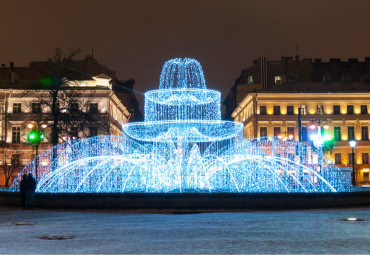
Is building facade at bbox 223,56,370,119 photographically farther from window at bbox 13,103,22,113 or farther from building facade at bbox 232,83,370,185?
window at bbox 13,103,22,113

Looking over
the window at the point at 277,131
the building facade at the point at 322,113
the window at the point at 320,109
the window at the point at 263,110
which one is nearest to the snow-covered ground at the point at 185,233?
the window at the point at 277,131

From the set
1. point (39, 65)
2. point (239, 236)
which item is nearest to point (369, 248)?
point (239, 236)

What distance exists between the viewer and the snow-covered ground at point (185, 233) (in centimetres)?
979

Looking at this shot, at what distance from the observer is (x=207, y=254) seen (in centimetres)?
910

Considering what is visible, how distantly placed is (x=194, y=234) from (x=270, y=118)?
5981 centimetres

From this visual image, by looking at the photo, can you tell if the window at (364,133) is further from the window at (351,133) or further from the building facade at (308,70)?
the building facade at (308,70)

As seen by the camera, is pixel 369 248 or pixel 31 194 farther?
pixel 31 194

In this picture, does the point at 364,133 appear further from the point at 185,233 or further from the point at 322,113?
the point at 185,233

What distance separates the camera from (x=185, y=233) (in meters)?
12.0

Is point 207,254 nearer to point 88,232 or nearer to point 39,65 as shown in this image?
point 88,232

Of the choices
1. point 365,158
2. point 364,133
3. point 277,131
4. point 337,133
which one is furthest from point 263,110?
point 365,158

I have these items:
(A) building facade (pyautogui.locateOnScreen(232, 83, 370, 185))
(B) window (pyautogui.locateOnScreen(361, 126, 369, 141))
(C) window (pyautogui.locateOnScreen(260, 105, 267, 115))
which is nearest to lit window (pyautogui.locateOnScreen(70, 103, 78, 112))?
(A) building facade (pyautogui.locateOnScreen(232, 83, 370, 185))

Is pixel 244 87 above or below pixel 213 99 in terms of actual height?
above

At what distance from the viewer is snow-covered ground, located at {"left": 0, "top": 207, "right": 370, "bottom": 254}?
9789 millimetres
